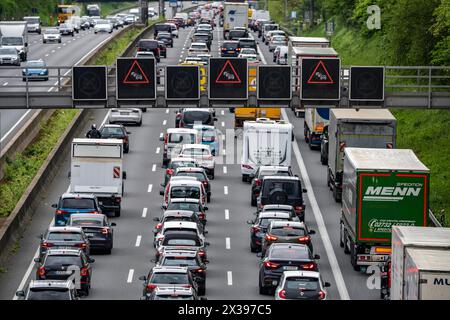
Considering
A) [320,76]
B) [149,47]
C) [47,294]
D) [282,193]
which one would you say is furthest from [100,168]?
[149,47]

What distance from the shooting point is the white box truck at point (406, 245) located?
2431 cm

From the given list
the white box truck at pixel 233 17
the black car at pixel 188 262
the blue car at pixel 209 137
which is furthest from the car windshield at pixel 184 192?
the white box truck at pixel 233 17

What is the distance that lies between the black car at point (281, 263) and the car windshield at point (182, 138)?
75.4 ft

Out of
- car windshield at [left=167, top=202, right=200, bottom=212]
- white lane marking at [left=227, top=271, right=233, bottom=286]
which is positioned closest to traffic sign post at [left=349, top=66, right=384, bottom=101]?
car windshield at [left=167, top=202, right=200, bottom=212]

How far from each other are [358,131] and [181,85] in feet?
20.5

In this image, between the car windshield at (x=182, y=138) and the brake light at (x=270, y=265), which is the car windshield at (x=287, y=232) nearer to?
the brake light at (x=270, y=265)

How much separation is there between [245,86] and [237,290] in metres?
12.6

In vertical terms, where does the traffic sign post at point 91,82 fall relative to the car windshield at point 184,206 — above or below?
above

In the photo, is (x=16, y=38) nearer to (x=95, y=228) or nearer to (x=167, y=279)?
(x=95, y=228)

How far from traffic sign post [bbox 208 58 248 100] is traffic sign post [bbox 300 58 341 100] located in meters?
2.00

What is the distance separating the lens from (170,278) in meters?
29.0

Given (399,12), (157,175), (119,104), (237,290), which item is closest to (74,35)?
(399,12)

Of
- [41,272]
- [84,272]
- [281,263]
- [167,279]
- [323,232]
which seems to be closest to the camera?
[167,279]

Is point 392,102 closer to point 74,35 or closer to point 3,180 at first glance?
point 3,180
